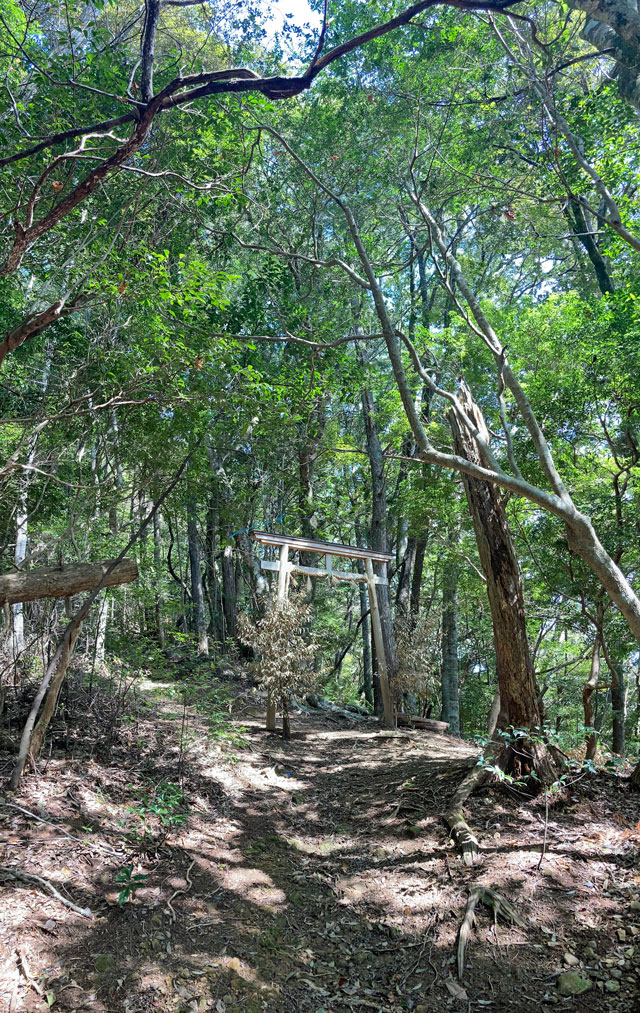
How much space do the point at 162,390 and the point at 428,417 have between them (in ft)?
31.0

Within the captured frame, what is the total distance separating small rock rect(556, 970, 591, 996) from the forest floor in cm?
2

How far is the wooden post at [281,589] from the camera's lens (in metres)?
7.83

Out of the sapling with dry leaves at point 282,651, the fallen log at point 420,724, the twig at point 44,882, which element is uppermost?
the sapling with dry leaves at point 282,651

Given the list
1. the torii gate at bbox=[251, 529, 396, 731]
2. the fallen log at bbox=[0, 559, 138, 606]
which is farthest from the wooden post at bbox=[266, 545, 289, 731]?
the fallen log at bbox=[0, 559, 138, 606]

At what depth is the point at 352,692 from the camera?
20062 mm

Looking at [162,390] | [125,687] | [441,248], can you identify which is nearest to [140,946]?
[125,687]

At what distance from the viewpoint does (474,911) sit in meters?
3.17

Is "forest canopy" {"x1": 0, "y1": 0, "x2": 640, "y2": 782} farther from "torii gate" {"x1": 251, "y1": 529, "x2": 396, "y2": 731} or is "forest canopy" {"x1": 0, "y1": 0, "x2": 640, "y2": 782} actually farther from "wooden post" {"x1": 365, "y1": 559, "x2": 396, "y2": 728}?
"torii gate" {"x1": 251, "y1": 529, "x2": 396, "y2": 731}

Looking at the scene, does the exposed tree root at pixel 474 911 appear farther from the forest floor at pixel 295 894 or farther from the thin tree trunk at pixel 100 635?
the thin tree trunk at pixel 100 635

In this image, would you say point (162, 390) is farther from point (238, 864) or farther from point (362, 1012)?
point (362, 1012)

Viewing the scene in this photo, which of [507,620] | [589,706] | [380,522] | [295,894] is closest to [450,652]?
[380,522]

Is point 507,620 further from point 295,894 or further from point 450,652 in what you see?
point 450,652

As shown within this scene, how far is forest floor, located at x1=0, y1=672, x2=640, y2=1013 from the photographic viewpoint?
2.67 meters

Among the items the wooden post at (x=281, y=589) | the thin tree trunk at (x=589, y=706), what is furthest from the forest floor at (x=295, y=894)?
the wooden post at (x=281, y=589)
